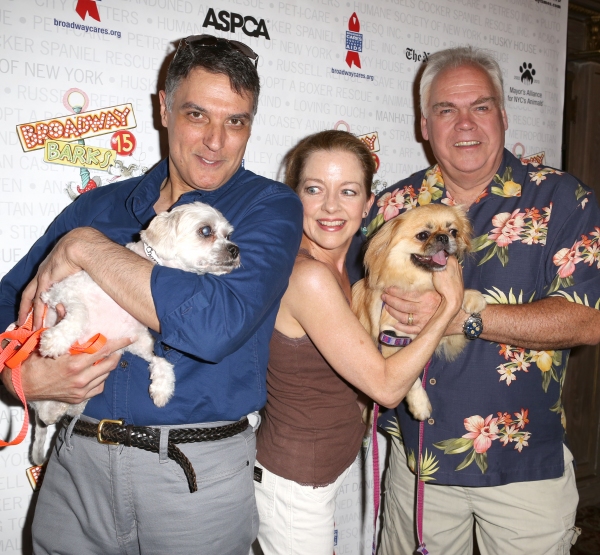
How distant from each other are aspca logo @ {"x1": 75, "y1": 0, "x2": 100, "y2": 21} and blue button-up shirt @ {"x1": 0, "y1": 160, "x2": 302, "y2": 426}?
86cm

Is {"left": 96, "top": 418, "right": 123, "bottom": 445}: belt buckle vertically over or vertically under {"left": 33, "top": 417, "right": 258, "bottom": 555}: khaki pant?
over

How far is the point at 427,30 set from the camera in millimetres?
3215

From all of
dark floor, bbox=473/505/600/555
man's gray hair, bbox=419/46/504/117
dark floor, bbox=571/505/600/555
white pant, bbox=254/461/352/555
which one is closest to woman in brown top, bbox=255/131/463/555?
white pant, bbox=254/461/352/555

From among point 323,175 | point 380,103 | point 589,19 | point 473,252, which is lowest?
point 473,252

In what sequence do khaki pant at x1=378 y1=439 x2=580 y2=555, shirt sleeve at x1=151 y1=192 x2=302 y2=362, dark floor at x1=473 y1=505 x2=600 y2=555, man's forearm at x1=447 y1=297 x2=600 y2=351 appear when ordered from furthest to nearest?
dark floor at x1=473 y1=505 x2=600 y2=555
khaki pant at x1=378 y1=439 x2=580 y2=555
man's forearm at x1=447 y1=297 x2=600 y2=351
shirt sleeve at x1=151 y1=192 x2=302 y2=362

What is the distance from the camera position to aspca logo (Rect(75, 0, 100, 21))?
2.26 meters

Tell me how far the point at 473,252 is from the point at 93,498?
173 centimetres

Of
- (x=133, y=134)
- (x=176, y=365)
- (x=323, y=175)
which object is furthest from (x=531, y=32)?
(x=176, y=365)

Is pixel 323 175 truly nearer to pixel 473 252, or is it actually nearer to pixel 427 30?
pixel 473 252

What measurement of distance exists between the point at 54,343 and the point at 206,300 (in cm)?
59

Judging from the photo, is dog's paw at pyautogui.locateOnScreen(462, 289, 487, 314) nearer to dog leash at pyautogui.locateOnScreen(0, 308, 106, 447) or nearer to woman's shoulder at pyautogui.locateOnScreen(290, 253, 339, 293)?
woman's shoulder at pyautogui.locateOnScreen(290, 253, 339, 293)

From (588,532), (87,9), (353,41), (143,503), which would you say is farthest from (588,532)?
(87,9)

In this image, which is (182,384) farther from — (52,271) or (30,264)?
(30,264)

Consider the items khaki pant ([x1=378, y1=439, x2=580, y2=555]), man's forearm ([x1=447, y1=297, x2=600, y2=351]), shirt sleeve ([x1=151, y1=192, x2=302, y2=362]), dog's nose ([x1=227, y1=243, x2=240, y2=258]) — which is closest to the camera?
shirt sleeve ([x1=151, y1=192, x2=302, y2=362])
